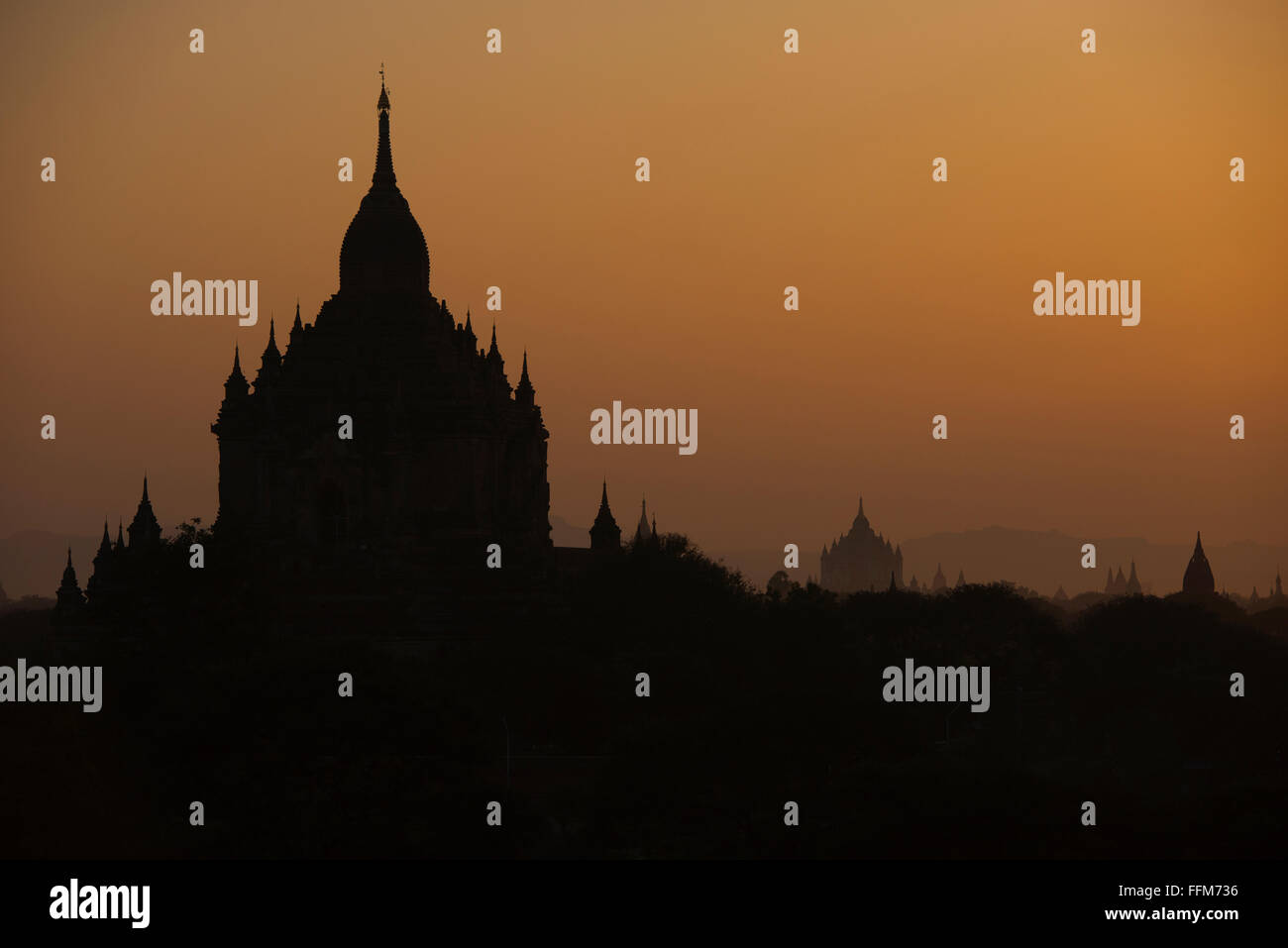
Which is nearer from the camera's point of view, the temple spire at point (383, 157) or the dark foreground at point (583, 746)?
the dark foreground at point (583, 746)

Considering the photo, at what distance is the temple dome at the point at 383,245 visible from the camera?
111 metres

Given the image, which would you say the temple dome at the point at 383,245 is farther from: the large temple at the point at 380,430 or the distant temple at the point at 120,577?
the distant temple at the point at 120,577

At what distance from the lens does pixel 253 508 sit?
110m

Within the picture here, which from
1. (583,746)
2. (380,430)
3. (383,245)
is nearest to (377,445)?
(380,430)

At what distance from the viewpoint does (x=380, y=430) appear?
108500 mm

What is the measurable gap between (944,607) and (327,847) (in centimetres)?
6165

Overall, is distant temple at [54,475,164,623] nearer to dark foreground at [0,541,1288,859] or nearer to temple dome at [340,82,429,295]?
dark foreground at [0,541,1288,859]

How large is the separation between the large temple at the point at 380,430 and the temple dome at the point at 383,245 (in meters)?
0.06

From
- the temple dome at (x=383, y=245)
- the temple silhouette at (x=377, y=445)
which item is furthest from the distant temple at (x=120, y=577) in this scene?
the temple dome at (x=383, y=245)

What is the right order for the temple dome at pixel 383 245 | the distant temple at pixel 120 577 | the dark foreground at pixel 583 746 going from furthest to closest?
the temple dome at pixel 383 245
the distant temple at pixel 120 577
the dark foreground at pixel 583 746

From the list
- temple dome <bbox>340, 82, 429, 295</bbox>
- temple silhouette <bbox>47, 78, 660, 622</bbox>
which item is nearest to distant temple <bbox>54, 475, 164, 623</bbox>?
temple silhouette <bbox>47, 78, 660, 622</bbox>
